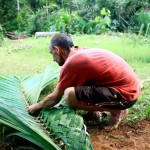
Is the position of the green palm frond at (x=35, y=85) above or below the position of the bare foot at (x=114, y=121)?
above

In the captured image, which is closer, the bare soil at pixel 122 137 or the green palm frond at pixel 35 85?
the bare soil at pixel 122 137

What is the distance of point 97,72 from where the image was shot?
2.56 m

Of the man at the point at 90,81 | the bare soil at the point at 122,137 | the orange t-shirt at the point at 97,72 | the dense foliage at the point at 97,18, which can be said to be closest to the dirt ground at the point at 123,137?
the bare soil at the point at 122,137

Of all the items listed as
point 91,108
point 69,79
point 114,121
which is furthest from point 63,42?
point 114,121

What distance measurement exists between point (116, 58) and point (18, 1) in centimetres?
1415

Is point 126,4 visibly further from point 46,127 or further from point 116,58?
point 46,127

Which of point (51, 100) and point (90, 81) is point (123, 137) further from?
point (51, 100)

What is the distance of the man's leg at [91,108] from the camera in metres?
2.54

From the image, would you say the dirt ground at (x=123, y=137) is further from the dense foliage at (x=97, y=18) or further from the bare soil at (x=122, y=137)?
the dense foliage at (x=97, y=18)

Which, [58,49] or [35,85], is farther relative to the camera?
[35,85]

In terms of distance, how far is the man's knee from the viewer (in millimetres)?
2529

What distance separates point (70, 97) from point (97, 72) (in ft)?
0.99

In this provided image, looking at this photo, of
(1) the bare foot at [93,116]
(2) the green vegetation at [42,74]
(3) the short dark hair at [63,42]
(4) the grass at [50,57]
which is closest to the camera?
(2) the green vegetation at [42,74]

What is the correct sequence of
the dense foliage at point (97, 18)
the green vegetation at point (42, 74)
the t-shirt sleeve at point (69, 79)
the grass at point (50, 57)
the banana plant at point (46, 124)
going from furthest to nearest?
the dense foliage at point (97, 18) → the grass at point (50, 57) → the t-shirt sleeve at point (69, 79) → the green vegetation at point (42, 74) → the banana plant at point (46, 124)
